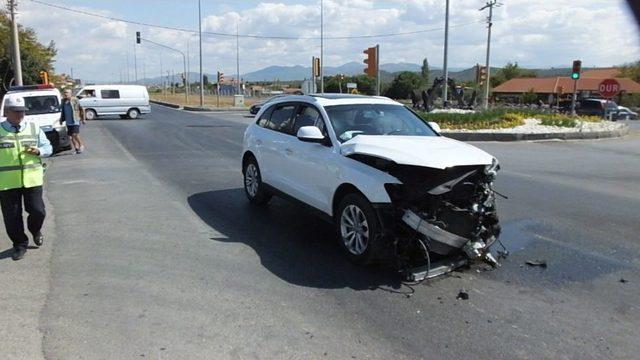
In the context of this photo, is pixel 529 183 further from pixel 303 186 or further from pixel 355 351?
pixel 355 351

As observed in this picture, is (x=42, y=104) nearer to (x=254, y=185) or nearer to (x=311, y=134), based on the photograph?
(x=254, y=185)

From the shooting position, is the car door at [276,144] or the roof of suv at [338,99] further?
the car door at [276,144]

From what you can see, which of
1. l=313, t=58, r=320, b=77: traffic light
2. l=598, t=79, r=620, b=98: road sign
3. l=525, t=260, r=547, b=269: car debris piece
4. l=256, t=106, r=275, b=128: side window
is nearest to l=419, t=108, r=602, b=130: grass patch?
l=598, t=79, r=620, b=98: road sign

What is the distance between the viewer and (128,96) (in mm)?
32875

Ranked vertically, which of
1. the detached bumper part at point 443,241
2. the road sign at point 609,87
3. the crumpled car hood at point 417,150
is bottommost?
the detached bumper part at point 443,241

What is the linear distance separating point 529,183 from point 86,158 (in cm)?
1027

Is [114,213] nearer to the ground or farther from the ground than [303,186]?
nearer to the ground

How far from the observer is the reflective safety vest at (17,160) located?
5746 mm

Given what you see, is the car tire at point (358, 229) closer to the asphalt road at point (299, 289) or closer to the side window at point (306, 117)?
the asphalt road at point (299, 289)

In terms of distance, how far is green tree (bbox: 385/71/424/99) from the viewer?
7444cm

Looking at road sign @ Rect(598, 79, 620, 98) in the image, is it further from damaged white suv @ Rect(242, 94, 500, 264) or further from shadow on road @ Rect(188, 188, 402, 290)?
damaged white suv @ Rect(242, 94, 500, 264)

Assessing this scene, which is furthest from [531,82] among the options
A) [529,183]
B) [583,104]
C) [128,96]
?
[529,183]

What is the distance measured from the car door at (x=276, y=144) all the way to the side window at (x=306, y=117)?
18cm

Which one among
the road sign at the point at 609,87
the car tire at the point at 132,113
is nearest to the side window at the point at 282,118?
the car tire at the point at 132,113
